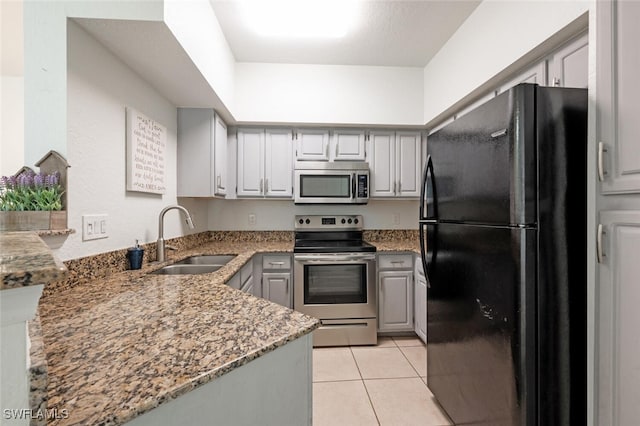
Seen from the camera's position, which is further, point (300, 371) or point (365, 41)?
point (365, 41)

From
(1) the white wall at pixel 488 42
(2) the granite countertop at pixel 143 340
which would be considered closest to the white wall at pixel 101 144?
(2) the granite countertop at pixel 143 340

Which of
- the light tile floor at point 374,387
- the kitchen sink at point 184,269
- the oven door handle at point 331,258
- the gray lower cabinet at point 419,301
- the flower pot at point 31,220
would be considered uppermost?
the flower pot at point 31,220

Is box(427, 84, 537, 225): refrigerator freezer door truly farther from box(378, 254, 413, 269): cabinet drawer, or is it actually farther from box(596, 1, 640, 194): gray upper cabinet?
box(378, 254, 413, 269): cabinet drawer

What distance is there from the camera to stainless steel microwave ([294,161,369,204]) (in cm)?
291

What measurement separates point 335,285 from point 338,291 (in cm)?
6

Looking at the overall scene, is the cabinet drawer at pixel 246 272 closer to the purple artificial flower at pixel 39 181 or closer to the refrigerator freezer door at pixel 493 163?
the purple artificial flower at pixel 39 181

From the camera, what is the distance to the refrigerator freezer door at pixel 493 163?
43.2 inches

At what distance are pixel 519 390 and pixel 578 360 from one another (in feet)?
0.86

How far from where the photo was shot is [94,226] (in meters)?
1.44

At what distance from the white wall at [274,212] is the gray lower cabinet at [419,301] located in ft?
2.56

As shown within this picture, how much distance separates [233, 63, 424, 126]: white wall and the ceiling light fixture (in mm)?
507

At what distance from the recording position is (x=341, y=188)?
2.94 meters

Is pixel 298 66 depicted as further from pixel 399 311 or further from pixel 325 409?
pixel 325 409

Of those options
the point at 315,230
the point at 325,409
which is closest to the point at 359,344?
the point at 325,409
